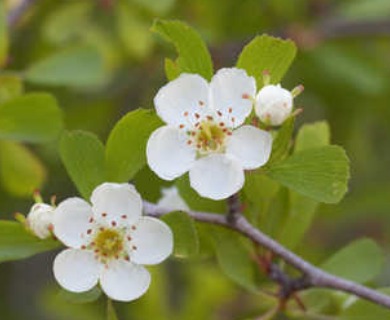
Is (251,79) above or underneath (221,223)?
above

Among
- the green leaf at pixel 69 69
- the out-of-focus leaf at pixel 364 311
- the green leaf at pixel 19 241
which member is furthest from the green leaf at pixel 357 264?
the green leaf at pixel 69 69

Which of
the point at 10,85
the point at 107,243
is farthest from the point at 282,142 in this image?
the point at 10,85

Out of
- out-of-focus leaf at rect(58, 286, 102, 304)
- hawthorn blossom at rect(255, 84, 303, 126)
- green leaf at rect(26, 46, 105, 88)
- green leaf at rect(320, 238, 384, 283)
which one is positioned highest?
green leaf at rect(26, 46, 105, 88)

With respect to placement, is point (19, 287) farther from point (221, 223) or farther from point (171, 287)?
point (221, 223)

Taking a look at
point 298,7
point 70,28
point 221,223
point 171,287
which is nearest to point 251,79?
point 221,223

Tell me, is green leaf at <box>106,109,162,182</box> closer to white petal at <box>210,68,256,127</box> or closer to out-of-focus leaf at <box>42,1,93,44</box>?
white petal at <box>210,68,256,127</box>

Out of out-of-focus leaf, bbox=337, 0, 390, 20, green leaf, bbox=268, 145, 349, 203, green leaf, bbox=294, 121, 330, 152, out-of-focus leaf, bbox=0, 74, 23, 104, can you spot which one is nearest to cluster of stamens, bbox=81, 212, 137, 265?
green leaf, bbox=268, 145, 349, 203
